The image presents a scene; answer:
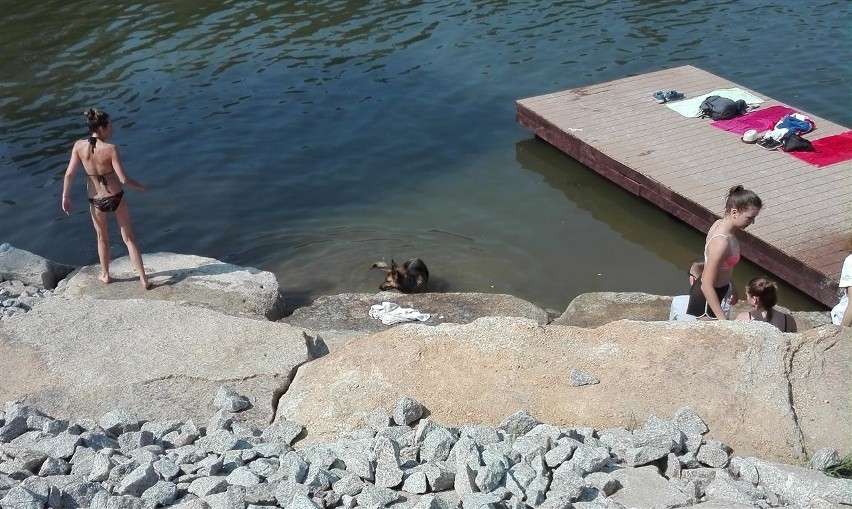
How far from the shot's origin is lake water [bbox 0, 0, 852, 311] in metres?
10.8

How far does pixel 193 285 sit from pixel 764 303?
5.15m

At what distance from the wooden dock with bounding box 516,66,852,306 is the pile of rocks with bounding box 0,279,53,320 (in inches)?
274

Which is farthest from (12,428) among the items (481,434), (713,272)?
(713,272)

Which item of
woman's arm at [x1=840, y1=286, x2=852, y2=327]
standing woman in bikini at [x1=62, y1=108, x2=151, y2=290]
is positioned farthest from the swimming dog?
woman's arm at [x1=840, y1=286, x2=852, y2=327]

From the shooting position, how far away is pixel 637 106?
513 inches

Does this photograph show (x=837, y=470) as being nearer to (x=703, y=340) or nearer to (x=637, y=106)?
(x=703, y=340)

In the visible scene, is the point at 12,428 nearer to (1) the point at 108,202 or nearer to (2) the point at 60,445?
(2) the point at 60,445

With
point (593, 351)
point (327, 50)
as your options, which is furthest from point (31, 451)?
point (327, 50)

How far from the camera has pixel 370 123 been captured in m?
14.2

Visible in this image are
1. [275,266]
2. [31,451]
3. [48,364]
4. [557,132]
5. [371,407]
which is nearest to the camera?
[31,451]

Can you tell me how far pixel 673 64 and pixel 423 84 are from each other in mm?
4300

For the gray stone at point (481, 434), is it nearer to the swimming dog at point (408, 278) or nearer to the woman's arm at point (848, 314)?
the woman's arm at point (848, 314)

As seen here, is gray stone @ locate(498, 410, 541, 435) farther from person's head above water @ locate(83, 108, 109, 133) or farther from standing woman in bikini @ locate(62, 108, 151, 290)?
person's head above water @ locate(83, 108, 109, 133)

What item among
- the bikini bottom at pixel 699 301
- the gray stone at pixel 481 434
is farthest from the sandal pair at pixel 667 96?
the gray stone at pixel 481 434
